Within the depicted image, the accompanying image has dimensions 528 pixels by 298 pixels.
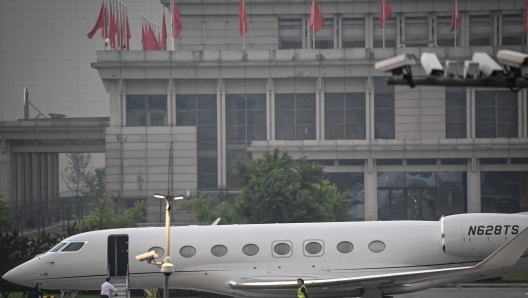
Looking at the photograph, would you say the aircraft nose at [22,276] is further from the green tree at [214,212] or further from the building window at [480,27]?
the building window at [480,27]

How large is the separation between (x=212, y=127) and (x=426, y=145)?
22400 millimetres

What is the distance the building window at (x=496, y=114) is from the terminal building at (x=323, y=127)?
104mm

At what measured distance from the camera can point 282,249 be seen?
2880 centimetres

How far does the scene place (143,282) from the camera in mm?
29438

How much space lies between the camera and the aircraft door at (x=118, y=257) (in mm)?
29325

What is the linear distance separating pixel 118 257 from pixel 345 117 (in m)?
60.7

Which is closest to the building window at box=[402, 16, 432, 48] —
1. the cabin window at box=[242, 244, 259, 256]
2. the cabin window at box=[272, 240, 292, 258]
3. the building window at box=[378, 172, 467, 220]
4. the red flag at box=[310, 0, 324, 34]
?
the red flag at box=[310, 0, 324, 34]

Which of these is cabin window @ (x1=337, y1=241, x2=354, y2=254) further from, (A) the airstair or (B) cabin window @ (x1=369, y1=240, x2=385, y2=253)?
(A) the airstair

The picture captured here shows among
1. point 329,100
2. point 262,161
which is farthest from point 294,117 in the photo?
point 262,161

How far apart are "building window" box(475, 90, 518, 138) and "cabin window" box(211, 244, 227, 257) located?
6227cm

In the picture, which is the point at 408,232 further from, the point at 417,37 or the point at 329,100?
the point at 417,37

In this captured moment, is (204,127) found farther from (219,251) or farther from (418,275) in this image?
(418,275)

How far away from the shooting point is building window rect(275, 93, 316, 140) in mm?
87812

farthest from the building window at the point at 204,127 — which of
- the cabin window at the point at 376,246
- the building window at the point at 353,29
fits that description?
the cabin window at the point at 376,246
